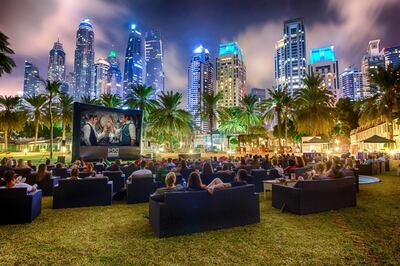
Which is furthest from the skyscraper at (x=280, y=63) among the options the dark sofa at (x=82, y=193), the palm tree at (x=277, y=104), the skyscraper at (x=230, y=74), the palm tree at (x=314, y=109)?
the dark sofa at (x=82, y=193)

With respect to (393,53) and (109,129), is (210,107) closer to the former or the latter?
(109,129)

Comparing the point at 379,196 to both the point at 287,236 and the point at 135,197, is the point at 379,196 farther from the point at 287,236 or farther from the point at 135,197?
the point at 135,197

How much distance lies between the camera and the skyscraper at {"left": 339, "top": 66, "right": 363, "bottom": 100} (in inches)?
6191

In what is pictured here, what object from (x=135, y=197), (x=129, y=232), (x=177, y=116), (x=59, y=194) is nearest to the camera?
(x=129, y=232)

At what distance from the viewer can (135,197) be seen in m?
7.69

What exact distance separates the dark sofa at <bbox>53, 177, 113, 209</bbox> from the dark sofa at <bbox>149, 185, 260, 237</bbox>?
9.57ft

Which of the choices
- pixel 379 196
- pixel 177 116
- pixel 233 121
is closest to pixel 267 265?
pixel 379 196

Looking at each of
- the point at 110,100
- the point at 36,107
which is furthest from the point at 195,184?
the point at 36,107

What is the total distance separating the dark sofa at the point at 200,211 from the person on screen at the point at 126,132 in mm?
19443

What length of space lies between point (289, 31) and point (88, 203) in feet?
545

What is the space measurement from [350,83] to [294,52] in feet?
162

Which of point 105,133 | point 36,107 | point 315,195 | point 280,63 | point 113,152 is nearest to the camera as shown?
point 315,195

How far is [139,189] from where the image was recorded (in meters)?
7.79

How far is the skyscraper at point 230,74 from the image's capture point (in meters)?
149
